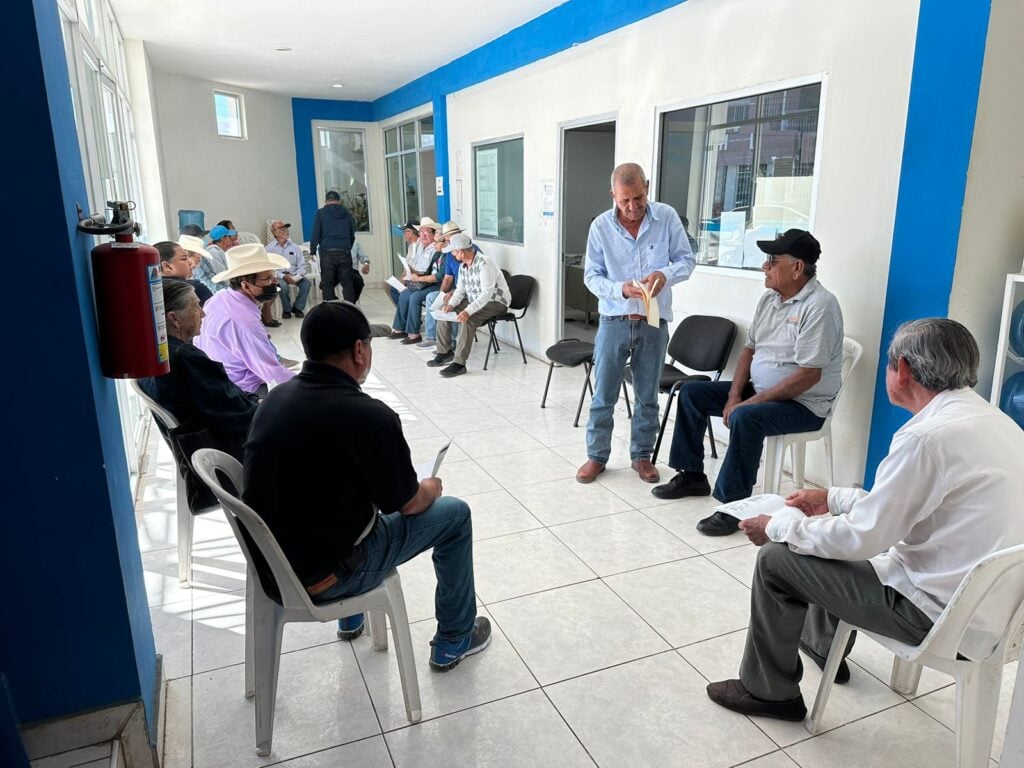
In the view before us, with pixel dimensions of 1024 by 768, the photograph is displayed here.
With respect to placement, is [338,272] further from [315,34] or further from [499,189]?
[315,34]

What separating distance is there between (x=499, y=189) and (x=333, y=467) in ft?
18.6

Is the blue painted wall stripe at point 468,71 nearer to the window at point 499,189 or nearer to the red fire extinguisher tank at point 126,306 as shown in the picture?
the window at point 499,189

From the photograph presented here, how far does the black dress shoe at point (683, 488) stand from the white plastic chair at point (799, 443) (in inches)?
14.2

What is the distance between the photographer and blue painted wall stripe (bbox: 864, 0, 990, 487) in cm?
257

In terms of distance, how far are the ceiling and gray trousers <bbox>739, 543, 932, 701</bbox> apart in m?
4.83

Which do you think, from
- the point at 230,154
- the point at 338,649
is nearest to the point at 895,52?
the point at 338,649

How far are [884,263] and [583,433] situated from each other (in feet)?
6.26

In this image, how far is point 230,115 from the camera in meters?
9.67

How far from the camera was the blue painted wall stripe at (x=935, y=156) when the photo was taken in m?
2.57

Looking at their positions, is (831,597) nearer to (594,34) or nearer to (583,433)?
(583,433)

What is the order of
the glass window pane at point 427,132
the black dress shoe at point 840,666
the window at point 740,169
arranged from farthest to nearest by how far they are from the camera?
the glass window pane at point 427,132
the window at point 740,169
the black dress shoe at point 840,666

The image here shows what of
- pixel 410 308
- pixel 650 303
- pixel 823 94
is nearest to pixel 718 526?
pixel 650 303

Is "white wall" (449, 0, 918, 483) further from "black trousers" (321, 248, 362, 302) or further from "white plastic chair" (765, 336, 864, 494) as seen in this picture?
"black trousers" (321, 248, 362, 302)

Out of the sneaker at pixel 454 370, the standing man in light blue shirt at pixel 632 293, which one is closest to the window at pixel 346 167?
the sneaker at pixel 454 370
